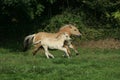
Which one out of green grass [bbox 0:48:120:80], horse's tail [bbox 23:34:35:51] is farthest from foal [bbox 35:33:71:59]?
green grass [bbox 0:48:120:80]

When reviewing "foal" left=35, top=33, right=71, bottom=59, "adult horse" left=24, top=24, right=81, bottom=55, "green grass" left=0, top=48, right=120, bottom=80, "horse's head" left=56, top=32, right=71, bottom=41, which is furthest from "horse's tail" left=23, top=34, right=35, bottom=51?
"green grass" left=0, top=48, right=120, bottom=80

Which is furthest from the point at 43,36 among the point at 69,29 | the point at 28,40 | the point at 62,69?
the point at 62,69

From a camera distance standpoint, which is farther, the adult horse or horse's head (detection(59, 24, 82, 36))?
horse's head (detection(59, 24, 82, 36))

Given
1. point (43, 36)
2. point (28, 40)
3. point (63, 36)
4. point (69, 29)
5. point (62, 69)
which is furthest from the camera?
point (69, 29)

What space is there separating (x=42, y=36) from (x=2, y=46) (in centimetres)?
586

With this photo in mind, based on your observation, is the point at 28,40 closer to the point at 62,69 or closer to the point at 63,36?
the point at 63,36

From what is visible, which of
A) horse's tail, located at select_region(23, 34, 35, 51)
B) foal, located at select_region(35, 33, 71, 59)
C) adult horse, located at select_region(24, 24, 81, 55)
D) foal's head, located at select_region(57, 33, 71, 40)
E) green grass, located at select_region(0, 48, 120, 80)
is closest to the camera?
green grass, located at select_region(0, 48, 120, 80)

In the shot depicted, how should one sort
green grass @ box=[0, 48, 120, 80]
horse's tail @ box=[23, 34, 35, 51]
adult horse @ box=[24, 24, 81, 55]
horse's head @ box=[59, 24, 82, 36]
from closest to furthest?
1. green grass @ box=[0, 48, 120, 80]
2. adult horse @ box=[24, 24, 81, 55]
3. horse's tail @ box=[23, 34, 35, 51]
4. horse's head @ box=[59, 24, 82, 36]

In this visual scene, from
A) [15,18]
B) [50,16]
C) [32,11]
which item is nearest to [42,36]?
[32,11]

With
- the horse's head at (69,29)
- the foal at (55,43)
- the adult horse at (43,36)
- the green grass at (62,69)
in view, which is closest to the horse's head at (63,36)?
the foal at (55,43)

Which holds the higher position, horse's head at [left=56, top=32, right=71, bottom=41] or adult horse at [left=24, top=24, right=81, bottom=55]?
horse's head at [left=56, top=32, right=71, bottom=41]

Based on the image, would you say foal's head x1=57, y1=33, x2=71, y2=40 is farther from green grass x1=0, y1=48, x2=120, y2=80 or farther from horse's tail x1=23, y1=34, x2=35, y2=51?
green grass x1=0, y1=48, x2=120, y2=80

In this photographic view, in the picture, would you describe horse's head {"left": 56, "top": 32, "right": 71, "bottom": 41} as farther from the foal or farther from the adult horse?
the adult horse

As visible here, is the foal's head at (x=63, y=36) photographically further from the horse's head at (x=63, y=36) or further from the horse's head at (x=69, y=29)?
the horse's head at (x=69, y=29)
